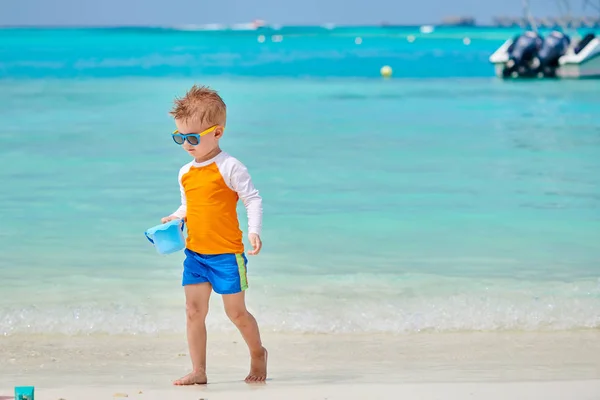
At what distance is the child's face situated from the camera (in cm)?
430

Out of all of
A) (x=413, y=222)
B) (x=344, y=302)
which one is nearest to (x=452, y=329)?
(x=344, y=302)

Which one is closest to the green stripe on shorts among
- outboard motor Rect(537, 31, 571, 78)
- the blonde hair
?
the blonde hair

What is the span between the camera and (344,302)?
7.00 m

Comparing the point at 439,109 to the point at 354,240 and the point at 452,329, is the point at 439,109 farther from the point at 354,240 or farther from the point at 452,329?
the point at 452,329

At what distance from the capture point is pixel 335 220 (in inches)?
414

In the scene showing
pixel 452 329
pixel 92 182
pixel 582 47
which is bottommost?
pixel 452 329

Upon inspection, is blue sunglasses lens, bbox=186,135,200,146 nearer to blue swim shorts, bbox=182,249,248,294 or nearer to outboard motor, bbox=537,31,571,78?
blue swim shorts, bbox=182,249,248,294

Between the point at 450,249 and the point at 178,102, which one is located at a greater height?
the point at 178,102

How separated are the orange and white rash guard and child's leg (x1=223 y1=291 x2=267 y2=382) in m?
0.22

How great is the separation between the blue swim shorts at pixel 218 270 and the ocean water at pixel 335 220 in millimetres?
1855

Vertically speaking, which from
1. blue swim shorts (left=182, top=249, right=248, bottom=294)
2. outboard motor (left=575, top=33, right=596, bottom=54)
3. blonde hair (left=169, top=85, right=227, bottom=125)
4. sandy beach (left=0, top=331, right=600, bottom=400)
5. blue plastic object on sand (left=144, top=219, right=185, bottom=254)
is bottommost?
sandy beach (left=0, top=331, right=600, bottom=400)

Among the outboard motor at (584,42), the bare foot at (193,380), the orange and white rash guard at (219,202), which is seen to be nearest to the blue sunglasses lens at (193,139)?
the orange and white rash guard at (219,202)

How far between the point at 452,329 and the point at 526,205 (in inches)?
217

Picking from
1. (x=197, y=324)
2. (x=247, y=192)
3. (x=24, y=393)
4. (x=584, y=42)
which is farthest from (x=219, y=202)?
(x=584, y=42)
